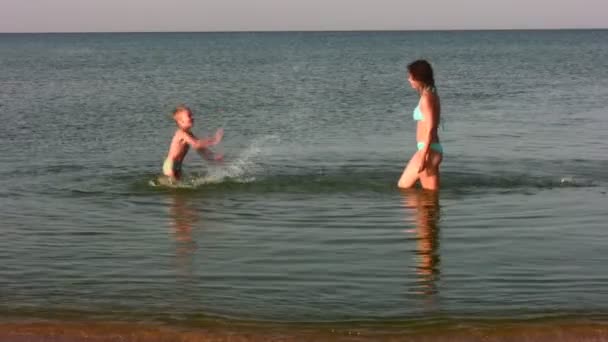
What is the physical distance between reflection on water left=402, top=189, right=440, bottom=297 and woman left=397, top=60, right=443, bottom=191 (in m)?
0.33

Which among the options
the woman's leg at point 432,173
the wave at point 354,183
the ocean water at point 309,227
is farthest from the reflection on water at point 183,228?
the woman's leg at point 432,173

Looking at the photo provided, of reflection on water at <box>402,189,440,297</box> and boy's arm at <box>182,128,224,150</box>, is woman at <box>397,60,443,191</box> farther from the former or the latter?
boy's arm at <box>182,128,224,150</box>

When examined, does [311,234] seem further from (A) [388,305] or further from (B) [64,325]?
(B) [64,325]

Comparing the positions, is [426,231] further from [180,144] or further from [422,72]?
[180,144]

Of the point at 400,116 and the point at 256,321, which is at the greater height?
the point at 400,116

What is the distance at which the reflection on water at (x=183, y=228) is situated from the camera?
27.9 ft

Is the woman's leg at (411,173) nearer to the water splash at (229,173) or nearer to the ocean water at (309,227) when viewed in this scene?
the ocean water at (309,227)

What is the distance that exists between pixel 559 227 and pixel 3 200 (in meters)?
5.92

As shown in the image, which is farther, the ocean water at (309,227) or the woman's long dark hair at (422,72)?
the woman's long dark hair at (422,72)

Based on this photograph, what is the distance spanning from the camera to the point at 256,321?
6.75 metres

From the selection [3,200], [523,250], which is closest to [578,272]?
[523,250]

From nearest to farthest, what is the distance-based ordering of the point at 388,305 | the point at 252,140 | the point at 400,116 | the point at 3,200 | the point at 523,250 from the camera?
the point at 388,305, the point at 523,250, the point at 3,200, the point at 252,140, the point at 400,116

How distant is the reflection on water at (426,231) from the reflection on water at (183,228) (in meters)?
1.70

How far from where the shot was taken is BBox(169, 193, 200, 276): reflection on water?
8.52 m
